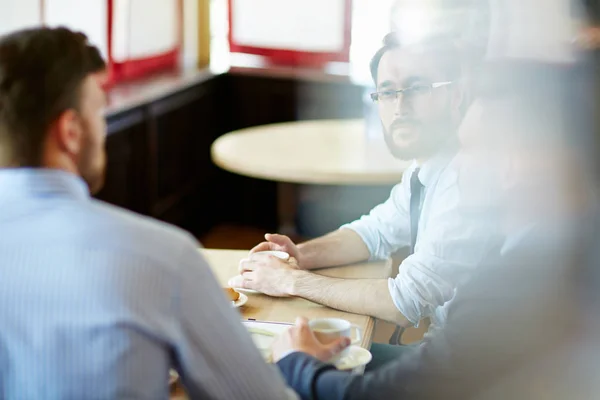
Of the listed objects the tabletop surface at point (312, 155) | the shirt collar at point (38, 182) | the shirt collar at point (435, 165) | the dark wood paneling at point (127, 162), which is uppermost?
the shirt collar at point (38, 182)

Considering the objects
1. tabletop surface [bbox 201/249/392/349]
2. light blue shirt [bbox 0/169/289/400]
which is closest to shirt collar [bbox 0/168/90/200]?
light blue shirt [bbox 0/169/289/400]

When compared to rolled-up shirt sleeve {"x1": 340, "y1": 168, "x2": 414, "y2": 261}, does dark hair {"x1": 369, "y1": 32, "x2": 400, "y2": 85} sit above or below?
above

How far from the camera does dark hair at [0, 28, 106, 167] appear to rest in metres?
0.89

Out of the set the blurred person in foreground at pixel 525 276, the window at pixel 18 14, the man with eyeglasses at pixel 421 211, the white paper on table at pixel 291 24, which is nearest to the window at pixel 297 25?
the white paper on table at pixel 291 24

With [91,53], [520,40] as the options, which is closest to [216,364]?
[91,53]

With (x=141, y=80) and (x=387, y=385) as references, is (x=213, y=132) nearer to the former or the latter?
(x=141, y=80)

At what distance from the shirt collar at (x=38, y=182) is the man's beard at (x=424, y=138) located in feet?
2.18

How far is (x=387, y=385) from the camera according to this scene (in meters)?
1.11

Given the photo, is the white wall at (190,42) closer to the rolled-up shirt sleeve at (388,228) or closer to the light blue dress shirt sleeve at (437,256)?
the rolled-up shirt sleeve at (388,228)

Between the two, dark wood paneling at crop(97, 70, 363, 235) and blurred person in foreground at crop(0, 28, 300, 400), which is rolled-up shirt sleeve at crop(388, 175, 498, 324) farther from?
dark wood paneling at crop(97, 70, 363, 235)

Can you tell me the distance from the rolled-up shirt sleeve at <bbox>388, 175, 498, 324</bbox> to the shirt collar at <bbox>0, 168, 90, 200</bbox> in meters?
0.65

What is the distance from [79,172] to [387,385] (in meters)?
0.46

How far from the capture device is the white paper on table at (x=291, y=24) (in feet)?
13.8

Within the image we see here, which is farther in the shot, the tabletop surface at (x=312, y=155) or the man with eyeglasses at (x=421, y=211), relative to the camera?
the tabletop surface at (x=312, y=155)
